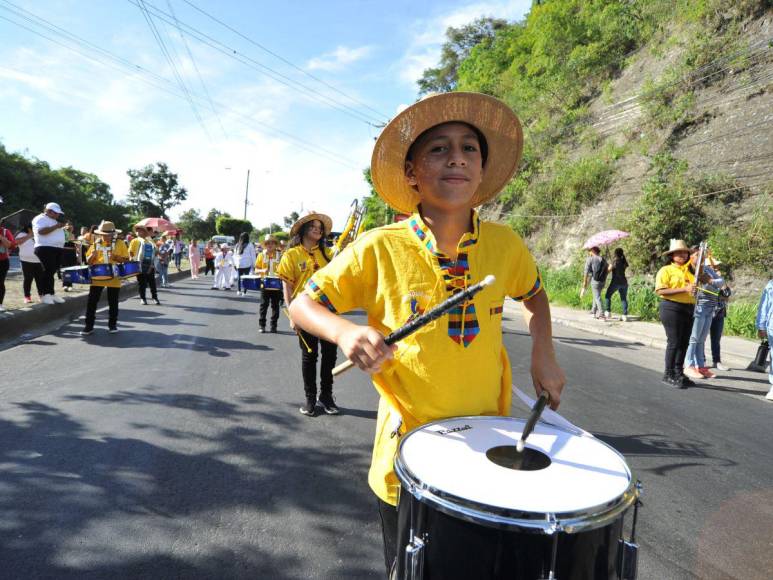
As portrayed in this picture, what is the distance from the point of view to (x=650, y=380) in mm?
6602

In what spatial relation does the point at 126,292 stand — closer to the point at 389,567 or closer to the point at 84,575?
the point at 84,575

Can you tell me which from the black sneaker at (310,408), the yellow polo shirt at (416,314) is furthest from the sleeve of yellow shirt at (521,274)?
the black sneaker at (310,408)

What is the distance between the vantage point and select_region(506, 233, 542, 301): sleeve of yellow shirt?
1.77 metres

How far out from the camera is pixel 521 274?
1800 millimetres

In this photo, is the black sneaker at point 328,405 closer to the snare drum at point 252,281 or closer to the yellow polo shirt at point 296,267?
the yellow polo shirt at point 296,267

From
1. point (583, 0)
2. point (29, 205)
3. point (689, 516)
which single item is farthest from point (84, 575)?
point (29, 205)

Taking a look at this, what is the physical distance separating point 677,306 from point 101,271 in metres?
8.37

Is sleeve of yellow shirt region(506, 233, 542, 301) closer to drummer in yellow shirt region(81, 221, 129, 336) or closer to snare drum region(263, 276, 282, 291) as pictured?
snare drum region(263, 276, 282, 291)

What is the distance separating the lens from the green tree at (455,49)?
141 feet

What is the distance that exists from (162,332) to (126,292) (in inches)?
259

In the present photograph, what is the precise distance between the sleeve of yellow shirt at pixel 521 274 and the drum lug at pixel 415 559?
95 centimetres

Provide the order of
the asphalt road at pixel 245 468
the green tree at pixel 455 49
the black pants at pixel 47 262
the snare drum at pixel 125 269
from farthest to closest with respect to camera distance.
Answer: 1. the green tree at pixel 455 49
2. the black pants at pixel 47 262
3. the snare drum at pixel 125 269
4. the asphalt road at pixel 245 468

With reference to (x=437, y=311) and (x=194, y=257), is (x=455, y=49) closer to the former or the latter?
(x=194, y=257)

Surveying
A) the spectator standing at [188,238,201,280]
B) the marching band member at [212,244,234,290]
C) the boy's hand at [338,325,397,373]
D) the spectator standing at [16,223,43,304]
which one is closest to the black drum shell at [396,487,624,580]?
the boy's hand at [338,325,397,373]
